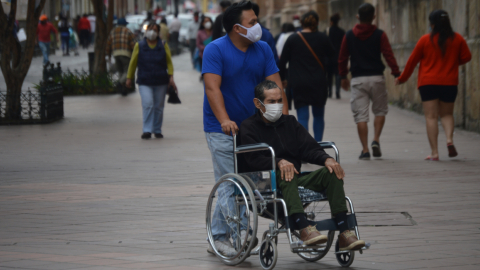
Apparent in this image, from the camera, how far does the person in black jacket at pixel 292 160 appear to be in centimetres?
Answer: 445

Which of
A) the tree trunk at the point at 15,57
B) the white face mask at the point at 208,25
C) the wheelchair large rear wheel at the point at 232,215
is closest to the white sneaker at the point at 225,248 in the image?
the wheelchair large rear wheel at the point at 232,215

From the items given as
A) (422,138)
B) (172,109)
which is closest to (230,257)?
(422,138)

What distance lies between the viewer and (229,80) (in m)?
5.09

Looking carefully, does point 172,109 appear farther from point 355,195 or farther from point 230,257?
point 230,257

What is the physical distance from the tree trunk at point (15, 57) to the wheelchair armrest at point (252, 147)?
9.59 metres

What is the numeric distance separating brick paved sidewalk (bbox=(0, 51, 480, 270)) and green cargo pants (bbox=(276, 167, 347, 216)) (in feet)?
1.47

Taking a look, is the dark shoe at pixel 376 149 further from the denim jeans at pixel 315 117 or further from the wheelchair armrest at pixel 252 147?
the wheelchair armrest at pixel 252 147

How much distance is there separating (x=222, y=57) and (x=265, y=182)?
942mm

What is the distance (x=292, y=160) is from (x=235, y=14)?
104cm

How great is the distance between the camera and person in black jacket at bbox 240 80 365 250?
4.45m

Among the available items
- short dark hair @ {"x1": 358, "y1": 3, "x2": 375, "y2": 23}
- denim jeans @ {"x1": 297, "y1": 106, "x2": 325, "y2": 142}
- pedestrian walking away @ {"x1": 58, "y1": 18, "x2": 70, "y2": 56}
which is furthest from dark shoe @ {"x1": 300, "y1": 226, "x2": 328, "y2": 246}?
pedestrian walking away @ {"x1": 58, "y1": 18, "x2": 70, "y2": 56}

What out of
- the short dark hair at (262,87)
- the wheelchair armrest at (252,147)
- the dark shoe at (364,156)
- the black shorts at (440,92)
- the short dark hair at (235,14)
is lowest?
the dark shoe at (364,156)

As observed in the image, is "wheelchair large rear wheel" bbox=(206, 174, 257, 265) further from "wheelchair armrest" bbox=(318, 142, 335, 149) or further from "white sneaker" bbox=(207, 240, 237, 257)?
"wheelchair armrest" bbox=(318, 142, 335, 149)

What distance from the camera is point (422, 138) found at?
11.3 meters
